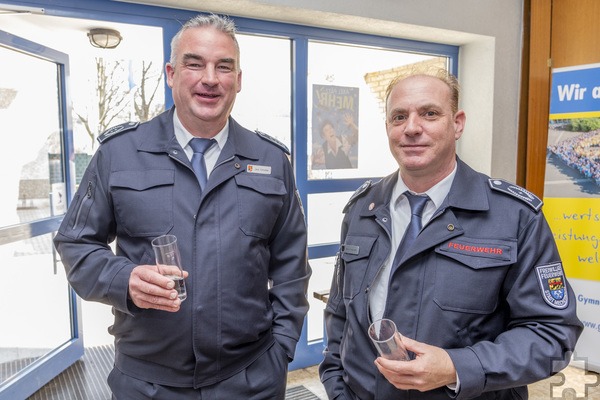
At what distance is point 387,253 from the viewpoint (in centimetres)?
130

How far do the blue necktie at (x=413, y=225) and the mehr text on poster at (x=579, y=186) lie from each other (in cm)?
247

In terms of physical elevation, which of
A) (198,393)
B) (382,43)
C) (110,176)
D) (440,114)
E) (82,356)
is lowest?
(82,356)

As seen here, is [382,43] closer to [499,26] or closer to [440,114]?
[499,26]

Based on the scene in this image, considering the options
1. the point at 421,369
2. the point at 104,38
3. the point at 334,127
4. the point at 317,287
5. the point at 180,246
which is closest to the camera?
the point at 421,369

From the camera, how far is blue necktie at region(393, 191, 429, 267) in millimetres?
1264

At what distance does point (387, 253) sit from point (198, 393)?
726 mm

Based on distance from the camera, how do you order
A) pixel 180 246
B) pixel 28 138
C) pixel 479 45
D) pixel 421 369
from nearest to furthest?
pixel 421 369, pixel 180 246, pixel 28 138, pixel 479 45

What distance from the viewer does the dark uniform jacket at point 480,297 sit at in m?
1.09

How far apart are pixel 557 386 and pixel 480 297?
2444 mm

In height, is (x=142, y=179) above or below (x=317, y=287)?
above

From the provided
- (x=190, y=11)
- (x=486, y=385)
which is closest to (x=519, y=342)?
(x=486, y=385)

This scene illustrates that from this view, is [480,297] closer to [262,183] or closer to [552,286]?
[552,286]

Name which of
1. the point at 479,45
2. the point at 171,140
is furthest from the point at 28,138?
the point at 479,45

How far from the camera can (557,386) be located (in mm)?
3031
